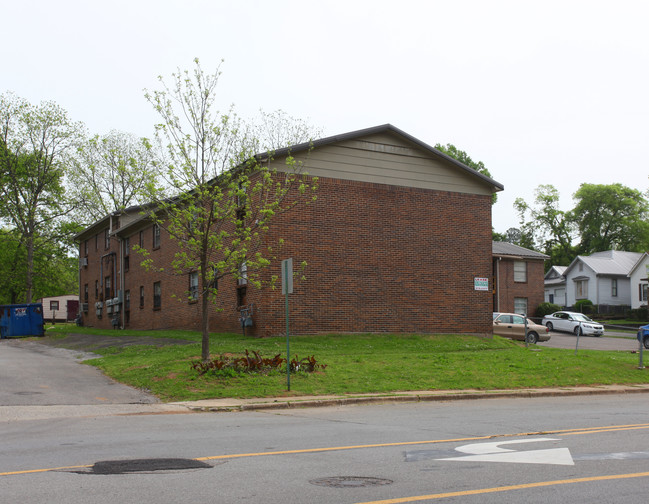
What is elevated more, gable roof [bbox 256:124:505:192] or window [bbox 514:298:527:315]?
gable roof [bbox 256:124:505:192]

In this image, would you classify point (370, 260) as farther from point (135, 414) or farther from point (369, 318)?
point (135, 414)

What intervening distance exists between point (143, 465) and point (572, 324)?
4149 centimetres

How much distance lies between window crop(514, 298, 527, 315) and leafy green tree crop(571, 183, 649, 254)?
115ft

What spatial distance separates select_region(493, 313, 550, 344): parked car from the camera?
32.8 m

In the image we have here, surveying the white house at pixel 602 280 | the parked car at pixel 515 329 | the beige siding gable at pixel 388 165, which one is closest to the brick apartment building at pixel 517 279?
the white house at pixel 602 280

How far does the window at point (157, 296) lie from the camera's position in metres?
34.4

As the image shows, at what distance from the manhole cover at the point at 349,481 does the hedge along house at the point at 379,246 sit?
17401mm

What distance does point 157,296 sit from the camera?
3478 centimetres

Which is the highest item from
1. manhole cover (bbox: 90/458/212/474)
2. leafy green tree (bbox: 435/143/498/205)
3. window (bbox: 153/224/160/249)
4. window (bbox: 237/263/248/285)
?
leafy green tree (bbox: 435/143/498/205)

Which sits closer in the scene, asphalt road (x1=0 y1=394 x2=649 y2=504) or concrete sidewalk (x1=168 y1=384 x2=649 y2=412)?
asphalt road (x1=0 y1=394 x2=649 y2=504)

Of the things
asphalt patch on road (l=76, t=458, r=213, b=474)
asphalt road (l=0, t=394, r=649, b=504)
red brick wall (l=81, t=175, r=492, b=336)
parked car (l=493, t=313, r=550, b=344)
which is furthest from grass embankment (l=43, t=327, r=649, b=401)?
parked car (l=493, t=313, r=550, b=344)

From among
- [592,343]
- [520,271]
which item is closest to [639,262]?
[520,271]

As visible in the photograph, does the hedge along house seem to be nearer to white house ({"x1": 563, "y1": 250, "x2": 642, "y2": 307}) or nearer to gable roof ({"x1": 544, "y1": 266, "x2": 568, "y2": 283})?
white house ({"x1": 563, "y1": 250, "x2": 642, "y2": 307})

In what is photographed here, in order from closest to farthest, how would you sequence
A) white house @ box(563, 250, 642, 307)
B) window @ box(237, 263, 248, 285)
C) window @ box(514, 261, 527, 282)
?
window @ box(237, 263, 248, 285)
window @ box(514, 261, 527, 282)
white house @ box(563, 250, 642, 307)
